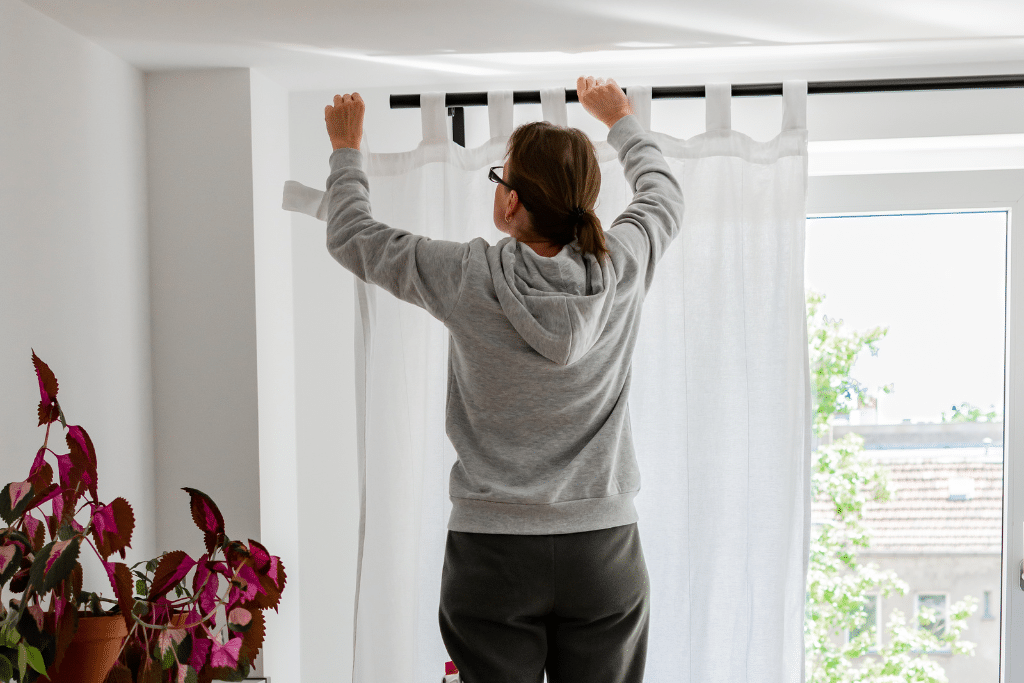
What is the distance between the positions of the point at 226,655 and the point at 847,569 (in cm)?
158

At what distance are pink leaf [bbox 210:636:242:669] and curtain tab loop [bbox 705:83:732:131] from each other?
1.23m

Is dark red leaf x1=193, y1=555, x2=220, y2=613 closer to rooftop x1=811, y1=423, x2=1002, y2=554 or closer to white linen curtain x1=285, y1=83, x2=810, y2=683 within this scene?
white linen curtain x1=285, y1=83, x2=810, y2=683

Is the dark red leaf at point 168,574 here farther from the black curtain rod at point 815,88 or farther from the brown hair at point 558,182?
the black curtain rod at point 815,88

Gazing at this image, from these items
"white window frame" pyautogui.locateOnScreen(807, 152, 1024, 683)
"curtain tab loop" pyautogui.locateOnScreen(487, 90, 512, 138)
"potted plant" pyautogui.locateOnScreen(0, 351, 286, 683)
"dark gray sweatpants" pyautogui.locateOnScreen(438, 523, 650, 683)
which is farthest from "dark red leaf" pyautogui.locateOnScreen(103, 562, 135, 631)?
"white window frame" pyautogui.locateOnScreen(807, 152, 1024, 683)

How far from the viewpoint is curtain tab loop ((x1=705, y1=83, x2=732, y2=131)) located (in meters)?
1.51

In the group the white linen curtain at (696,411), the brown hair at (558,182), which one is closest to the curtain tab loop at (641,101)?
the white linen curtain at (696,411)

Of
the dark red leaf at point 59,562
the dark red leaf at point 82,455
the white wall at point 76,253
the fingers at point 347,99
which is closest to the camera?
the dark red leaf at point 59,562

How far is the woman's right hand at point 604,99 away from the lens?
4.74 feet

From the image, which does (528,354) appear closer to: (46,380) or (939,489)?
(46,380)

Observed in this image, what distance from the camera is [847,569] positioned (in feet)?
6.57

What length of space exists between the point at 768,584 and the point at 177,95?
1.53 metres

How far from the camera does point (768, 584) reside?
151cm

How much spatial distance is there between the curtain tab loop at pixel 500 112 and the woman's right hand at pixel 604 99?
15 cm

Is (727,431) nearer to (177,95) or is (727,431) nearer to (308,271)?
(308,271)
